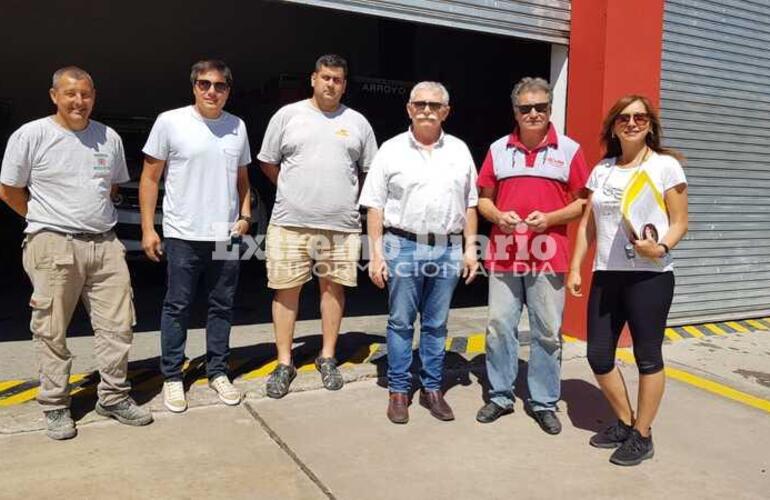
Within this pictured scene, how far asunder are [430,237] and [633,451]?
153cm

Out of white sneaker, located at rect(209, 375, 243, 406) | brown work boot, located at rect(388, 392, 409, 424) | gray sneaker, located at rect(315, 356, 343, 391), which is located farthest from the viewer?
gray sneaker, located at rect(315, 356, 343, 391)

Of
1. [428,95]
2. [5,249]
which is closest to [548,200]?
[428,95]

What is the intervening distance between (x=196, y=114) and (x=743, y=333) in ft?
17.5

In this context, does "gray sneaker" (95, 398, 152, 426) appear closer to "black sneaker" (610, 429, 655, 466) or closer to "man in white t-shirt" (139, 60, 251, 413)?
"man in white t-shirt" (139, 60, 251, 413)

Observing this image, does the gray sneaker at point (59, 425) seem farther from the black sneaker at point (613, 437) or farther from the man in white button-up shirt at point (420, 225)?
the black sneaker at point (613, 437)

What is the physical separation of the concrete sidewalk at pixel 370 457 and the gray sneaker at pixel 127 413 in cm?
6

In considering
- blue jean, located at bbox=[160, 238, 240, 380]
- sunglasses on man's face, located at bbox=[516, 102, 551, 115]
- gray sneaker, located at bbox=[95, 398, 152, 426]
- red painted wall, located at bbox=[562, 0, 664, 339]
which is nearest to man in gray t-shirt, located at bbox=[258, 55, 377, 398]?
blue jean, located at bbox=[160, 238, 240, 380]

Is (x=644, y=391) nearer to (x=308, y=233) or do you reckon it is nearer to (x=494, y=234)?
(x=494, y=234)

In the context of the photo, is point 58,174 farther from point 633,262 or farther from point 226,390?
point 633,262

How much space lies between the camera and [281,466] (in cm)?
326

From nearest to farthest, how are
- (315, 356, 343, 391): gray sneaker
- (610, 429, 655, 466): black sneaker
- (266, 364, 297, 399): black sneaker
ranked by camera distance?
(610, 429, 655, 466): black sneaker < (266, 364, 297, 399): black sneaker < (315, 356, 343, 391): gray sneaker

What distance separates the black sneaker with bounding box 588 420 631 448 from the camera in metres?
3.57

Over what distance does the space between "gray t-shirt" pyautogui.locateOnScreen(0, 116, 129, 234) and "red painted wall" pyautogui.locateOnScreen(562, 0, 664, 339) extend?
3.67 m

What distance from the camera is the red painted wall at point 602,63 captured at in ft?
17.6
